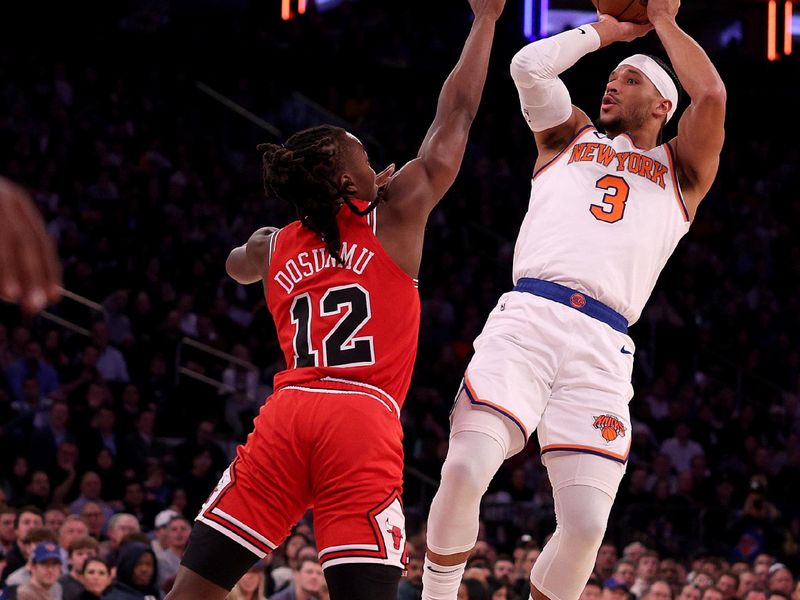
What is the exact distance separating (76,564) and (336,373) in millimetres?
4694

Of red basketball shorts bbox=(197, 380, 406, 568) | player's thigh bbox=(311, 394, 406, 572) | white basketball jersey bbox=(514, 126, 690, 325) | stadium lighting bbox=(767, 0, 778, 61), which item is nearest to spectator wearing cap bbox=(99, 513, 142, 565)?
white basketball jersey bbox=(514, 126, 690, 325)

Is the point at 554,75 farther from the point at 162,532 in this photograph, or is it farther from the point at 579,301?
the point at 162,532

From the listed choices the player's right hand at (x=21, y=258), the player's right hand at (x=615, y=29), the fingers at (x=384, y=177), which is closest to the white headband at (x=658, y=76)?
the player's right hand at (x=615, y=29)

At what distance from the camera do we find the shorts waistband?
532cm

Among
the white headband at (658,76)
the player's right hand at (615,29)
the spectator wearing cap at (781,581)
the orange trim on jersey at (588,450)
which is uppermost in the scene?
the player's right hand at (615,29)

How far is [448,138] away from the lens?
4793 millimetres

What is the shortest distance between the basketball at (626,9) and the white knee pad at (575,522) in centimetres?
207

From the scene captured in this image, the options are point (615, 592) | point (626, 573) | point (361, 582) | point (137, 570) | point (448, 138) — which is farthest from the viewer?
point (626, 573)

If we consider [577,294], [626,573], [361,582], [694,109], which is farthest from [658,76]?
[626,573]

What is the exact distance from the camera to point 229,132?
18.4 m

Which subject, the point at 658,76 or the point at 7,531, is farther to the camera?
the point at 7,531

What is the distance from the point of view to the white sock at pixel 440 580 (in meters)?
5.06

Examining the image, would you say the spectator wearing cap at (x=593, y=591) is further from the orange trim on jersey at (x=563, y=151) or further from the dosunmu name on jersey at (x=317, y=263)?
the dosunmu name on jersey at (x=317, y=263)

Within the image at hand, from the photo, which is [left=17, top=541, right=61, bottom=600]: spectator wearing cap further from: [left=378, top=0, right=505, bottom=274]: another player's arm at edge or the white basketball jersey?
[left=378, top=0, right=505, bottom=274]: another player's arm at edge
